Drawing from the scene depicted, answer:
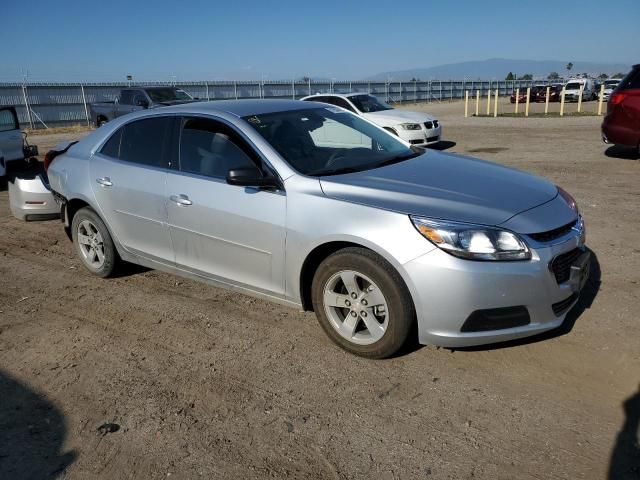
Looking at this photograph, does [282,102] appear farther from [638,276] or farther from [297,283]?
[638,276]

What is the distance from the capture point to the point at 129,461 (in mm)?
2734

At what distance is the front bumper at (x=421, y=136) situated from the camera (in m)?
12.8

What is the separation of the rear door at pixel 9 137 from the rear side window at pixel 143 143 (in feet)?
19.2

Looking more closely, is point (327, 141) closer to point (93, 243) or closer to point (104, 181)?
point (104, 181)

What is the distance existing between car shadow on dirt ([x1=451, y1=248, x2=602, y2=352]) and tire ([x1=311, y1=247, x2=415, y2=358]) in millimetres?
581

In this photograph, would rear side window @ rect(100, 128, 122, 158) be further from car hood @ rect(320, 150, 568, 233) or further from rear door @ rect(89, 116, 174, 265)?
car hood @ rect(320, 150, 568, 233)

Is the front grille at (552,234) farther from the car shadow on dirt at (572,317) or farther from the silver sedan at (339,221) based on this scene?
the car shadow on dirt at (572,317)

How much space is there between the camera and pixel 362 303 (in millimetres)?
3459

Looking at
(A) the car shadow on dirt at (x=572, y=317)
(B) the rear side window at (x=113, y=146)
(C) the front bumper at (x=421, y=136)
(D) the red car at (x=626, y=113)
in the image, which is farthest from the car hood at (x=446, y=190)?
(C) the front bumper at (x=421, y=136)

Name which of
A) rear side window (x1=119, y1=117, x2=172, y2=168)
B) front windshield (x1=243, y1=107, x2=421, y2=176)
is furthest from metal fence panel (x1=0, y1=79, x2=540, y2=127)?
front windshield (x1=243, y1=107, x2=421, y2=176)

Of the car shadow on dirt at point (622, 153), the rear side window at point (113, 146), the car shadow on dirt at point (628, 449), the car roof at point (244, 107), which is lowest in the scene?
the car shadow on dirt at point (622, 153)

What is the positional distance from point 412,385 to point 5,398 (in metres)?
2.44

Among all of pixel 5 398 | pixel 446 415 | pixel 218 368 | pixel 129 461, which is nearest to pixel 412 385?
pixel 446 415

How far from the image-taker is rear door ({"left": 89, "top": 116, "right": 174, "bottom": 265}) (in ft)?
14.7
